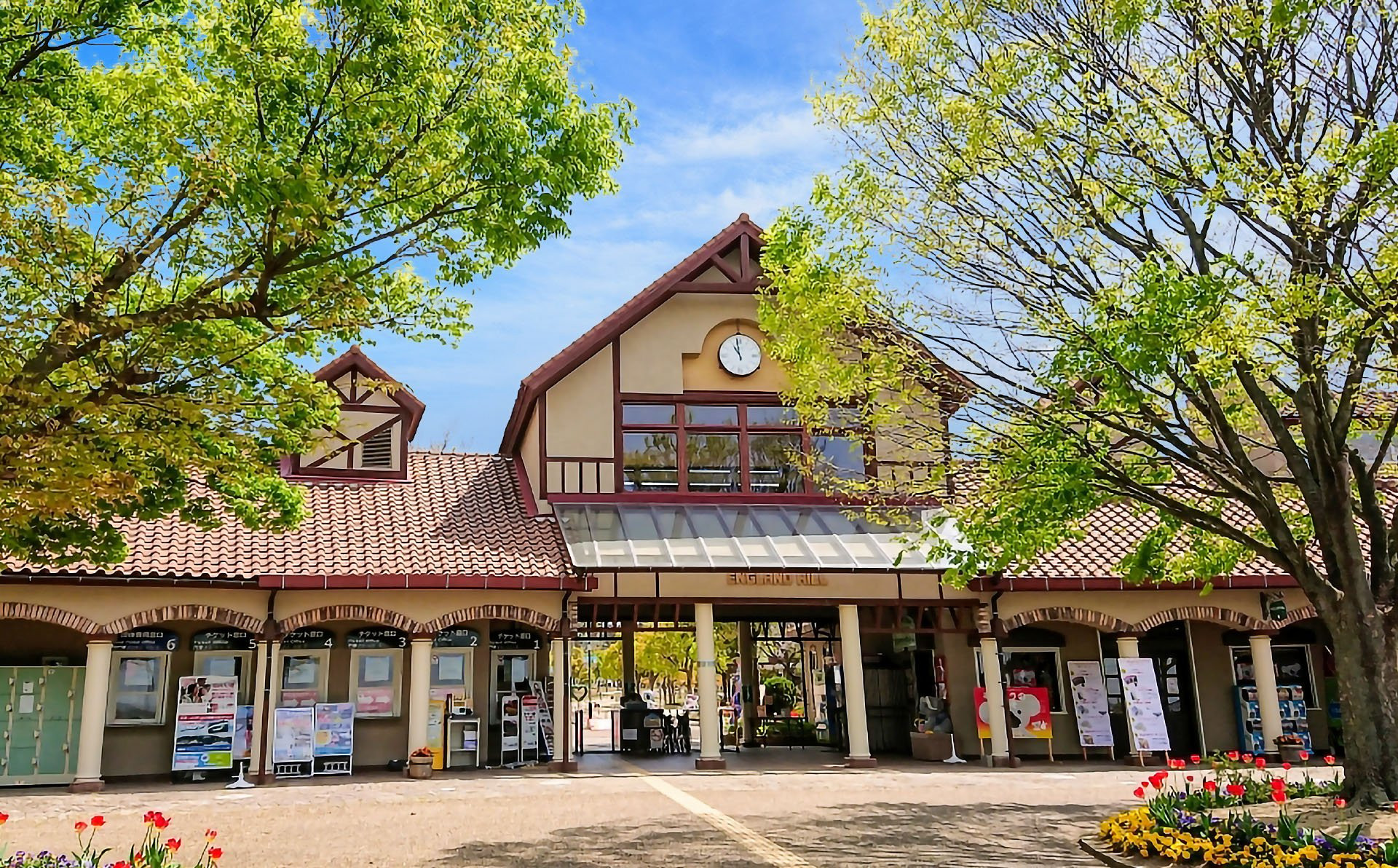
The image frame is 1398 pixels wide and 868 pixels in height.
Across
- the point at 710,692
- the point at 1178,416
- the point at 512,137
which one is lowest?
the point at 710,692

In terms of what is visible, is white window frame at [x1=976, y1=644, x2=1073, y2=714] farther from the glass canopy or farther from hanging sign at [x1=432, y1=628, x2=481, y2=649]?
hanging sign at [x1=432, y1=628, x2=481, y2=649]

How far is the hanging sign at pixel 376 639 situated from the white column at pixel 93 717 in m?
3.56

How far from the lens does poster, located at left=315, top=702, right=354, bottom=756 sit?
1623 centimetres

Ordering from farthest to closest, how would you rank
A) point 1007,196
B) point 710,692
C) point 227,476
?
point 710,692
point 1007,196
point 227,476

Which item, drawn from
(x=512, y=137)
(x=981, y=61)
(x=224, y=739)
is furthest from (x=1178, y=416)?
(x=224, y=739)

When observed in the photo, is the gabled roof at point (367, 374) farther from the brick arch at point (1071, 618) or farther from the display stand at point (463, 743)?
the brick arch at point (1071, 618)

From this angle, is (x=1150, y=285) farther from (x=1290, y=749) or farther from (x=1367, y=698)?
(x=1290, y=749)

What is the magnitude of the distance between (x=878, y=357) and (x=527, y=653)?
982 centimetres

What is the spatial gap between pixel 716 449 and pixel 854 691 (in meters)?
4.93

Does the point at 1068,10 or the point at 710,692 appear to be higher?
the point at 1068,10

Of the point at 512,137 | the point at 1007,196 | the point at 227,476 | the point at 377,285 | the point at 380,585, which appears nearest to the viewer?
the point at 512,137

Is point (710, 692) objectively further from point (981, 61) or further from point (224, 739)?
point (981, 61)

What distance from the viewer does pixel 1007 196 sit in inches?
432

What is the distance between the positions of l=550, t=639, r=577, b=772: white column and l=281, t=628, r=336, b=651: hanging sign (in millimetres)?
3840
